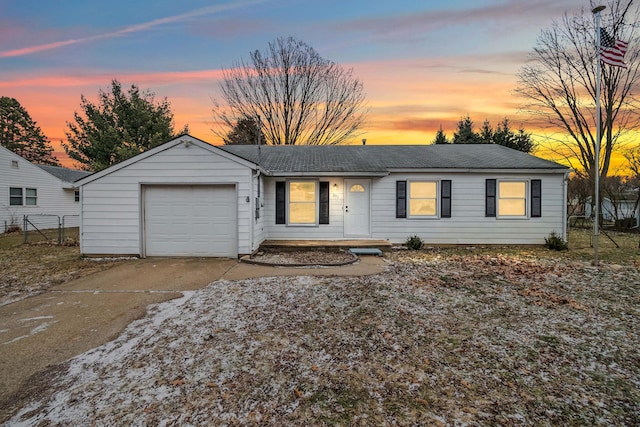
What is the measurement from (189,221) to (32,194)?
1617 cm

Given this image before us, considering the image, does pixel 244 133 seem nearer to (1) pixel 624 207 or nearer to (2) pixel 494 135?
(2) pixel 494 135

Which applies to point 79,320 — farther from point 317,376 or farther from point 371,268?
point 371,268

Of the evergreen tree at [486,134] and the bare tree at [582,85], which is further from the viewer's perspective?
the evergreen tree at [486,134]

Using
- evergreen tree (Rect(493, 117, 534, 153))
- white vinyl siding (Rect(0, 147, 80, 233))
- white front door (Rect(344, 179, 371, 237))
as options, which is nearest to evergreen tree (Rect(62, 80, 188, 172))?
white vinyl siding (Rect(0, 147, 80, 233))

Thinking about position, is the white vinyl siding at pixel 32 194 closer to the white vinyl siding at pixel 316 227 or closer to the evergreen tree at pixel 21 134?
the white vinyl siding at pixel 316 227

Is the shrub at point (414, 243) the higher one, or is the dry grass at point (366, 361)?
the shrub at point (414, 243)

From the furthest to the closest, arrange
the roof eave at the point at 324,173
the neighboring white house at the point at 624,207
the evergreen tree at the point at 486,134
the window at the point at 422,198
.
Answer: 1. the evergreen tree at the point at 486,134
2. the neighboring white house at the point at 624,207
3. the window at the point at 422,198
4. the roof eave at the point at 324,173

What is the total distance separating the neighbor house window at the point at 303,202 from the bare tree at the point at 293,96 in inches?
508

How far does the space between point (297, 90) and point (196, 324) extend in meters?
20.7

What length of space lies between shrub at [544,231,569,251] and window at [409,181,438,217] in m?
4.09

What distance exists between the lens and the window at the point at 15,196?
16719 millimetres

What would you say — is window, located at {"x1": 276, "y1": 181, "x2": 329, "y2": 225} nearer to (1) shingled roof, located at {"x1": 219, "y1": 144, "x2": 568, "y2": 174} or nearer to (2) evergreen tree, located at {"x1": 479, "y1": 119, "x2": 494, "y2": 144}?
(1) shingled roof, located at {"x1": 219, "y1": 144, "x2": 568, "y2": 174}

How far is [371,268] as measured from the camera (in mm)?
7633

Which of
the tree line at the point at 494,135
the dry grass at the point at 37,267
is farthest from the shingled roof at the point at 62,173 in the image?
the tree line at the point at 494,135
